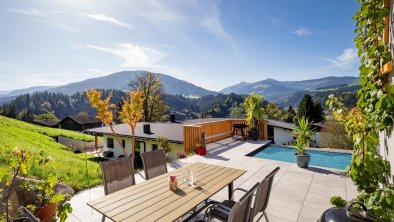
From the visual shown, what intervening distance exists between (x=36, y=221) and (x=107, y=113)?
7.29 metres

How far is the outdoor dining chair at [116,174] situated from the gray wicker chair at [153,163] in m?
0.35

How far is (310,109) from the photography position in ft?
102

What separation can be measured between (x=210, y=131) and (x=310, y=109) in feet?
88.3

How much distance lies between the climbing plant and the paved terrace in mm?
1539

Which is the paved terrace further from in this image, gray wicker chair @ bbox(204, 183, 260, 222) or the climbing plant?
the climbing plant

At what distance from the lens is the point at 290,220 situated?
322cm

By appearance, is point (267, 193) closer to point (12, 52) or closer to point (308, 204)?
point (308, 204)

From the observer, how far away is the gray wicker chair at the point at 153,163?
362 cm

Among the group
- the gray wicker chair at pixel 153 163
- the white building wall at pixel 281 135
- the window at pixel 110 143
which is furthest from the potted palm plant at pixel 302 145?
the window at pixel 110 143

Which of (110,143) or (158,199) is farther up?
(158,199)

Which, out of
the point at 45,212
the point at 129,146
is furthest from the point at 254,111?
the point at 129,146

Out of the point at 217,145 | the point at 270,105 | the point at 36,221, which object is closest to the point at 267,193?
the point at 36,221

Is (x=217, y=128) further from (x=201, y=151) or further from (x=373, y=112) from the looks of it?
(x=373, y=112)

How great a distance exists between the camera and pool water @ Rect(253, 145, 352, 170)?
717 centimetres
